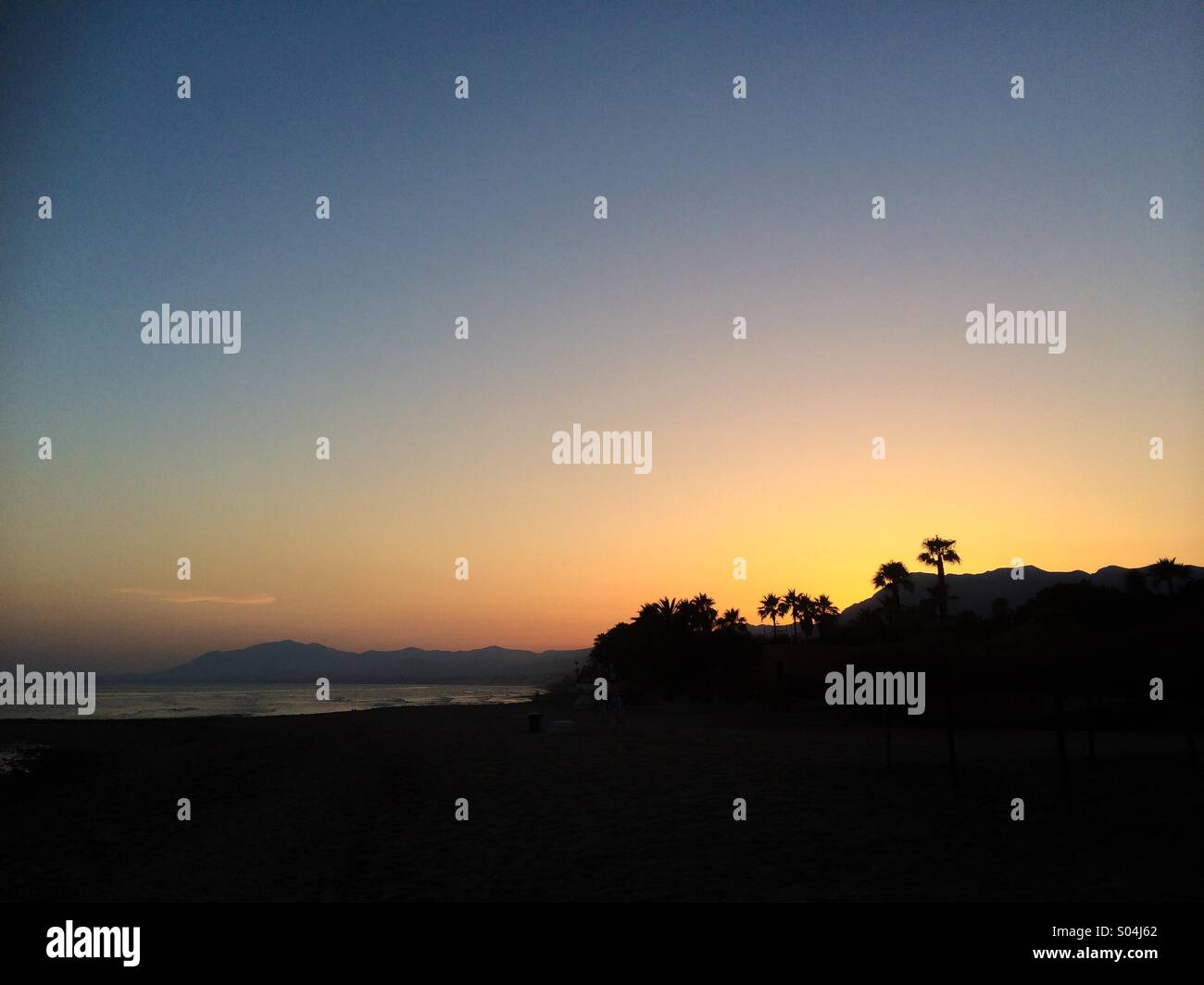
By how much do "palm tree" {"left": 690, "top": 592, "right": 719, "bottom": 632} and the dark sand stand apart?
1464 inches

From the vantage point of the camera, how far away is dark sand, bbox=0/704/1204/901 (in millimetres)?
9594

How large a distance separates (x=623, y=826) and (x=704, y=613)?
4907cm

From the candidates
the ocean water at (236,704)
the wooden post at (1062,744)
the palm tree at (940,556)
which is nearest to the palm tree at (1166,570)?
the palm tree at (940,556)

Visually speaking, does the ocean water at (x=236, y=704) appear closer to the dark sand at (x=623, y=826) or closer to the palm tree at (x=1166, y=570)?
the dark sand at (x=623, y=826)

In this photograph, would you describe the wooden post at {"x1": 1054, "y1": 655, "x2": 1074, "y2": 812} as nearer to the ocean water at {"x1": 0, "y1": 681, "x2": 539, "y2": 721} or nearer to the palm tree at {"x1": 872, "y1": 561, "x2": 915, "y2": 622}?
the ocean water at {"x1": 0, "y1": 681, "x2": 539, "y2": 721}

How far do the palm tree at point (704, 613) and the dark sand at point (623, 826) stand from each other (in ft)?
122

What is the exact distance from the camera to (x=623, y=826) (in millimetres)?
12234

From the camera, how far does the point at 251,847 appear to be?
40.1ft

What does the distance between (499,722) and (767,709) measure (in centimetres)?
1447

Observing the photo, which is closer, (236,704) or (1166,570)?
(1166,570)

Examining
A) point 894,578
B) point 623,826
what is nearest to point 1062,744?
point 623,826

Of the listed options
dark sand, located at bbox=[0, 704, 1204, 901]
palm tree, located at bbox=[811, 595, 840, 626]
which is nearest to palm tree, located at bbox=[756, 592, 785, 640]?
palm tree, located at bbox=[811, 595, 840, 626]

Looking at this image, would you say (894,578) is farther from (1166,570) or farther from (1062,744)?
(1062,744)
